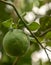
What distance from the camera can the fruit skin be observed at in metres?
0.96

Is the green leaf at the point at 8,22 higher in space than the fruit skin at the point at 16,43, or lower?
higher

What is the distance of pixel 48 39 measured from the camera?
125cm

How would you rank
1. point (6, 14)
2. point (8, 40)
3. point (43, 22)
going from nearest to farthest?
point (8, 40) → point (43, 22) → point (6, 14)

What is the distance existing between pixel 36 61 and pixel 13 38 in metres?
1.23

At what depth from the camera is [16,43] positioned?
964mm

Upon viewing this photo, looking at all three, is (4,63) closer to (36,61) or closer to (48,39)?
(36,61)

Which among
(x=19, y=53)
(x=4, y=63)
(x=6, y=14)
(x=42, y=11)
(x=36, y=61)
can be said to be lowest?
(x=36, y=61)

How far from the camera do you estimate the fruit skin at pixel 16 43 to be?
3.15 ft

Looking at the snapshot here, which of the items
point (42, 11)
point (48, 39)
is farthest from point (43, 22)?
point (42, 11)

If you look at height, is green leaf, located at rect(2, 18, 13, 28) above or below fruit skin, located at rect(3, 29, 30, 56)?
above

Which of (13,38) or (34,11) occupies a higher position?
(13,38)

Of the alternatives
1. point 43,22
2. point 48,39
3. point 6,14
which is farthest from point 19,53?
point 6,14

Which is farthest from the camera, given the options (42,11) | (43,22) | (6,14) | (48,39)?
(42,11)

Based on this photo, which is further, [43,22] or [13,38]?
[43,22]
